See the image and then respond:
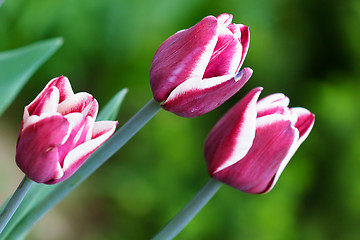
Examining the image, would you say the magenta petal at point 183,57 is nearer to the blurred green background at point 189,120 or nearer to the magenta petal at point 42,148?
the magenta petal at point 42,148

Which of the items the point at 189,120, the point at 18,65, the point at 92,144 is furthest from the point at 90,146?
the point at 189,120

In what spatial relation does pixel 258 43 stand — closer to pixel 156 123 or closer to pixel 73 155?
pixel 156 123

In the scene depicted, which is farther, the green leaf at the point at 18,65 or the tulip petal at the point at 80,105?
the green leaf at the point at 18,65

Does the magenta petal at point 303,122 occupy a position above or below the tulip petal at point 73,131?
below

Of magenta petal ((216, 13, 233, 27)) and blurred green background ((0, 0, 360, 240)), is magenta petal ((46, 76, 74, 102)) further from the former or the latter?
blurred green background ((0, 0, 360, 240))

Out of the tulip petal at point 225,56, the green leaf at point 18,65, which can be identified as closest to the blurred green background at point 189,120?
the green leaf at point 18,65

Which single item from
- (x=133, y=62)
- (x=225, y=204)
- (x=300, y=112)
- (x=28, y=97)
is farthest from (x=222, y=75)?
(x=28, y=97)
